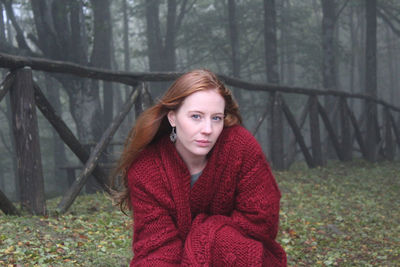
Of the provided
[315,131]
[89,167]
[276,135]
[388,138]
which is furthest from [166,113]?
[388,138]

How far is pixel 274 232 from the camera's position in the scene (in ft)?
9.04

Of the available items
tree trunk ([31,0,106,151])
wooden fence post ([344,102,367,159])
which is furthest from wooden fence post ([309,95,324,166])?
tree trunk ([31,0,106,151])

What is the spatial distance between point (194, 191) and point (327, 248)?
2.91 meters

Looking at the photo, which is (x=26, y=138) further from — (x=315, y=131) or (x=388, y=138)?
(x=388, y=138)

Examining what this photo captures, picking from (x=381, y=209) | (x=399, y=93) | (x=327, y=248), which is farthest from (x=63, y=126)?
(x=399, y=93)

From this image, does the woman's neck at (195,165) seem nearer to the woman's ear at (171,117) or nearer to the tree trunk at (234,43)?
the woman's ear at (171,117)

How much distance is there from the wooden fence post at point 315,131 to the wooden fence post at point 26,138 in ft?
22.5

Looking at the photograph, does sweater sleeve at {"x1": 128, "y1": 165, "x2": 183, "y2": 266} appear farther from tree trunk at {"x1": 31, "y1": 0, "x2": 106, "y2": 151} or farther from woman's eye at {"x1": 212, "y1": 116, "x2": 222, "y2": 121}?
tree trunk at {"x1": 31, "y1": 0, "x2": 106, "y2": 151}

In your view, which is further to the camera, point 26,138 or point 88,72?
point 88,72

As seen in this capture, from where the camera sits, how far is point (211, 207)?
2783 mm

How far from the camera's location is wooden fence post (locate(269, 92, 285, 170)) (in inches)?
378

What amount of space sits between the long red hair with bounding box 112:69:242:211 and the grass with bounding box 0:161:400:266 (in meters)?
1.26

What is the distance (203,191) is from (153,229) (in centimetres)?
35

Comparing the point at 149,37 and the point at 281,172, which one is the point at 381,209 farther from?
the point at 149,37
